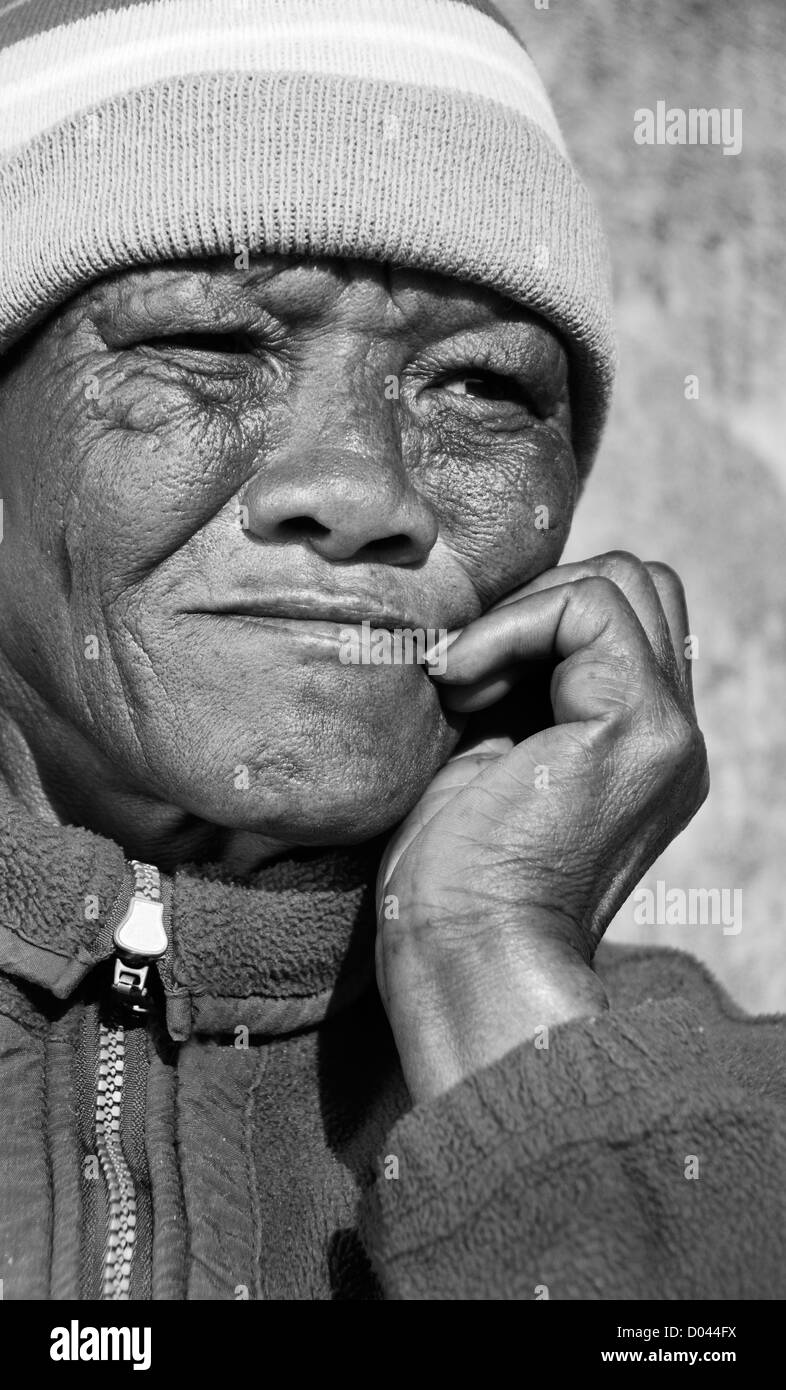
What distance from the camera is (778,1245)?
1538 mm

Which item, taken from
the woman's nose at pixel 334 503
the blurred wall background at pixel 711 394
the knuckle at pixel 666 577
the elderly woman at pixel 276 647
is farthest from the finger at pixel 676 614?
the blurred wall background at pixel 711 394

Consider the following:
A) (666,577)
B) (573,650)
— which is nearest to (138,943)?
(573,650)

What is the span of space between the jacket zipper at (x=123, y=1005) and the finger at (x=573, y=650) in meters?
0.52

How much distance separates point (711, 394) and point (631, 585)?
5.86 feet

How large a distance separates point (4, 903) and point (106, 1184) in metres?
0.39

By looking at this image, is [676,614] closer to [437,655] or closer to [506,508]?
[506,508]

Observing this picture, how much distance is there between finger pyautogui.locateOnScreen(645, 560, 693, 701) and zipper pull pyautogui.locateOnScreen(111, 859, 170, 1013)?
884 mm

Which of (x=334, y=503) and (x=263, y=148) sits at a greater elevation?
(x=263, y=148)

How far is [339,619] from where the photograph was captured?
1.92 meters

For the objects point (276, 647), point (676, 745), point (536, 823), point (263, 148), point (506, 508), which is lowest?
point (536, 823)

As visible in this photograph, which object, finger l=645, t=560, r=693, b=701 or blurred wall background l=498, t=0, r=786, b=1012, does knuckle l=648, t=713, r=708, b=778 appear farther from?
blurred wall background l=498, t=0, r=786, b=1012

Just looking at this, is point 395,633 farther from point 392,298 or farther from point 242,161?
point 242,161

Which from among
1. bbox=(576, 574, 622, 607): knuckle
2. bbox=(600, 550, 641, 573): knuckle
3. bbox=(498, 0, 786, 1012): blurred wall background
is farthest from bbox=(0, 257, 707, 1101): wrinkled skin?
bbox=(498, 0, 786, 1012): blurred wall background

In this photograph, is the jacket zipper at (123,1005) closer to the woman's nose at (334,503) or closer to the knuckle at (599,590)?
the woman's nose at (334,503)
